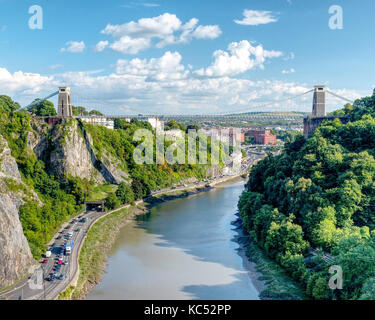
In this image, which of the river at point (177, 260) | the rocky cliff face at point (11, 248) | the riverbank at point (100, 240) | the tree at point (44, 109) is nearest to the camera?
the rocky cliff face at point (11, 248)

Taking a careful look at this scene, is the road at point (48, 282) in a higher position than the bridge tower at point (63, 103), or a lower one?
lower

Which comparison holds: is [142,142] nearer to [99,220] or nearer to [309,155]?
[99,220]

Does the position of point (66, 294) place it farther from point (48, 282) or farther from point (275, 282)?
point (275, 282)

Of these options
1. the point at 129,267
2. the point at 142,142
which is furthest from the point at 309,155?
the point at 142,142

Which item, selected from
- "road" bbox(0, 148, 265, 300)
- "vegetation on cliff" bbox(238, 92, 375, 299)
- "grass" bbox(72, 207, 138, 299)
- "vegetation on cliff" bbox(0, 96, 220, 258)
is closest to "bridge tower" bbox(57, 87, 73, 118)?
"vegetation on cliff" bbox(0, 96, 220, 258)

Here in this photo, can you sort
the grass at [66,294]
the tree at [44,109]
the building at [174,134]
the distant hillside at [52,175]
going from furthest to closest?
1. the building at [174,134]
2. the tree at [44,109]
3. the distant hillside at [52,175]
4. the grass at [66,294]

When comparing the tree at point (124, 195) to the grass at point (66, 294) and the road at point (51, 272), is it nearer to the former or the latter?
the road at point (51, 272)

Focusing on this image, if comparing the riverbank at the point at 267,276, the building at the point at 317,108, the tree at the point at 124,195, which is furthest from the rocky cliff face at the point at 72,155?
the building at the point at 317,108
